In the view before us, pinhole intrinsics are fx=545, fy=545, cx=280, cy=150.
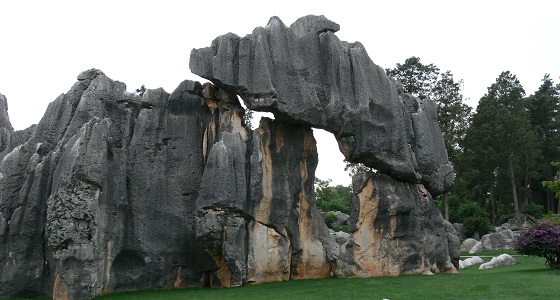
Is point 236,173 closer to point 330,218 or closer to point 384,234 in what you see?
point 384,234

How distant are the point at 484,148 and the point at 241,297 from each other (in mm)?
32425

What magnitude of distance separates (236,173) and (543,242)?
10695mm

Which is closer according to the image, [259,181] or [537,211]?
[259,181]

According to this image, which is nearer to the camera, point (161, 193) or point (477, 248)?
point (161, 193)

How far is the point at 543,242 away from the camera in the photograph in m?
18.5

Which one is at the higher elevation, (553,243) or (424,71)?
(424,71)

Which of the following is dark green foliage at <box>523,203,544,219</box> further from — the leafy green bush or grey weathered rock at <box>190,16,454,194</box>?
grey weathered rock at <box>190,16,454,194</box>

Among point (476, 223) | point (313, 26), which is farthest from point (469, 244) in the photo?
point (313, 26)

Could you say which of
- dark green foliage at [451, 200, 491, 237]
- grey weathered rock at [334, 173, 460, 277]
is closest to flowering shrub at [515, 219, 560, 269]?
grey weathered rock at [334, 173, 460, 277]

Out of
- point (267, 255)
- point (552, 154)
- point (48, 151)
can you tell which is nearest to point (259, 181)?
point (267, 255)

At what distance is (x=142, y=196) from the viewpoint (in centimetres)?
1816

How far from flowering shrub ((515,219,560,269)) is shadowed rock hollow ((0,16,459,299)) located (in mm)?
2801

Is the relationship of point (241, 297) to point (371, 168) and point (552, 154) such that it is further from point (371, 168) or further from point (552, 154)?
point (552, 154)

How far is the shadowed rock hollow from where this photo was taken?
1716cm
